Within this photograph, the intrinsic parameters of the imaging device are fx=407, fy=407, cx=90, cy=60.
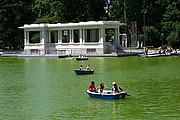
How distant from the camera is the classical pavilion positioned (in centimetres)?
6944

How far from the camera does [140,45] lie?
84750 millimetres

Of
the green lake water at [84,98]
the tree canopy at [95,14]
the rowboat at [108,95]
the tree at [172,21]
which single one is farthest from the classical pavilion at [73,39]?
the rowboat at [108,95]

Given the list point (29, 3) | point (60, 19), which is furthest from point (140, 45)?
point (29, 3)

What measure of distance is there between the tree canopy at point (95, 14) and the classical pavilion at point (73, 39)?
29.4 ft

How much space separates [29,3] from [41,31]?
21.5 metres

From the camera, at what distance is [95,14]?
89.1 m

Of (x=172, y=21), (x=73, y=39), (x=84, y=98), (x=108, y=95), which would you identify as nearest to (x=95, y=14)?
(x=172, y=21)

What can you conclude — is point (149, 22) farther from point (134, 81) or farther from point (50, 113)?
point (50, 113)

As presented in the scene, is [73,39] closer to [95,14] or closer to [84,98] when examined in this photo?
[95,14]

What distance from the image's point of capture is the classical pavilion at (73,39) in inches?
2734

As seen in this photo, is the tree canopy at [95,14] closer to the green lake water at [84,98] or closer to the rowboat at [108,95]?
the green lake water at [84,98]

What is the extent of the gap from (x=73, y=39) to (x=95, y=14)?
1815 centimetres

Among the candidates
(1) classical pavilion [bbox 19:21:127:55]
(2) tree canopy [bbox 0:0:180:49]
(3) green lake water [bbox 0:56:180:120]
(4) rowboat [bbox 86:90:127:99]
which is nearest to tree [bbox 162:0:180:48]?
(2) tree canopy [bbox 0:0:180:49]

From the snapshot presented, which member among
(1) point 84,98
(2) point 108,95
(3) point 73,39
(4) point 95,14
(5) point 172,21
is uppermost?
(4) point 95,14
